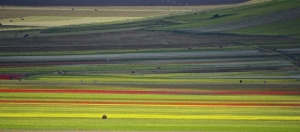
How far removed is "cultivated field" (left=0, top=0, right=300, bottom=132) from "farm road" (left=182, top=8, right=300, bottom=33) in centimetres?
94

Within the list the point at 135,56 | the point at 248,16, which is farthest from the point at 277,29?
the point at 135,56

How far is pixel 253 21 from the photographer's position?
2724 inches

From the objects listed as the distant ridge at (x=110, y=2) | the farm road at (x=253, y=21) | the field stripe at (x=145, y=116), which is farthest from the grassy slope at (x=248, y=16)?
the field stripe at (x=145, y=116)

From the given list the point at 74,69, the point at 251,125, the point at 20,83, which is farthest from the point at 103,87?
the point at 251,125

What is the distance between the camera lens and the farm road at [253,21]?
67.1 metres

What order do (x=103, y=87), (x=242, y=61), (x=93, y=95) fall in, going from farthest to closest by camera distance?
(x=242, y=61), (x=103, y=87), (x=93, y=95)

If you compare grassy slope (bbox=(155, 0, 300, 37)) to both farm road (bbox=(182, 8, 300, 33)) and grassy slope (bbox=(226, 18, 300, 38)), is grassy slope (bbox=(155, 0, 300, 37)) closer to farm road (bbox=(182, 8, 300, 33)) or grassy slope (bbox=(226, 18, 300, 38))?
grassy slope (bbox=(226, 18, 300, 38))

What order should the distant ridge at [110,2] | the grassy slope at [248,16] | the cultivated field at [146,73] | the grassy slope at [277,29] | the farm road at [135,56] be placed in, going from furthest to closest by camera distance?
the distant ridge at [110,2] → the grassy slope at [248,16] → the grassy slope at [277,29] → the farm road at [135,56] → the cultivated field at [146,73]

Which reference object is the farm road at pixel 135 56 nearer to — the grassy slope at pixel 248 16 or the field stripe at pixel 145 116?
the grassy slope at pixel 248 16

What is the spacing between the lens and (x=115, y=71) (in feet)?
147

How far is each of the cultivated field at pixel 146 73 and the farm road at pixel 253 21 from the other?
94cm

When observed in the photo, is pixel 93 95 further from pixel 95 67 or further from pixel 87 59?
pixel 87 59

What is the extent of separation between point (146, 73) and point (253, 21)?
1108 inches

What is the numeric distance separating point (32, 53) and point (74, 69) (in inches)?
358
